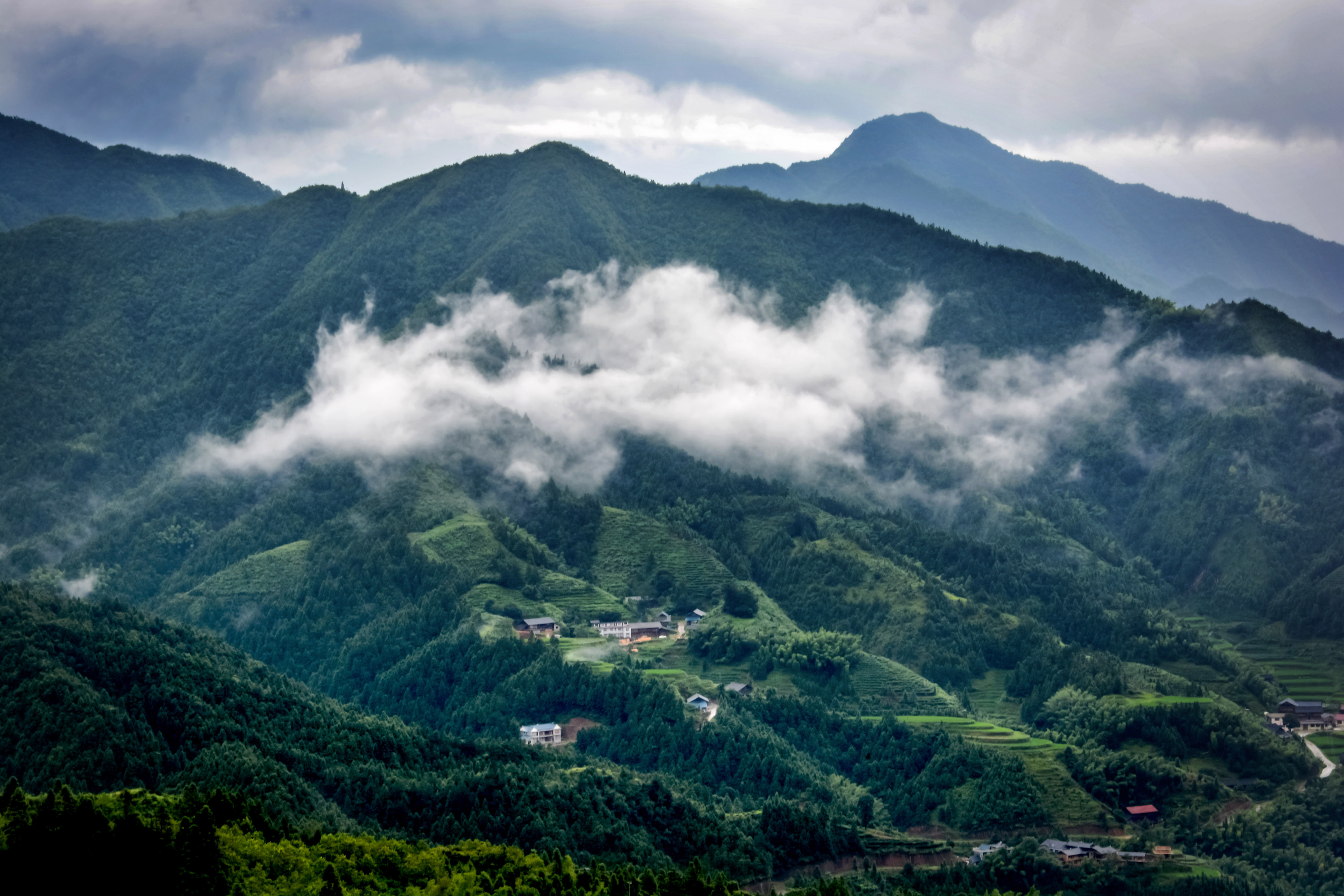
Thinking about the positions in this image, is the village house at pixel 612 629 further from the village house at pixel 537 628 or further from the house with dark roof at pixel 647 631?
the village house at pixel 537 628

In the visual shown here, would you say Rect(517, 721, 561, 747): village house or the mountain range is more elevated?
the mountain range

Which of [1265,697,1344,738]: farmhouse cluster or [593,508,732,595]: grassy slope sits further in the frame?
[593,508,732,595]: grassy slope

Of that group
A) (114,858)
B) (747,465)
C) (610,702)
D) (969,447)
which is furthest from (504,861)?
(969,447)

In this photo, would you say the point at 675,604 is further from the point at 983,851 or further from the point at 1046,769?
the point at 983,851

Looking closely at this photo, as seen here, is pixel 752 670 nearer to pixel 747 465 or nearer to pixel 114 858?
pixel 747 465

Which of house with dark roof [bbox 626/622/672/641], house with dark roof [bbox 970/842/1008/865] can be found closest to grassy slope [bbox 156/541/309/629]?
house with dark roof [bbox 626/622/672/641]

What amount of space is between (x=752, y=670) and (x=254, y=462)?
7894 centimetres

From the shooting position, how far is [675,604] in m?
145

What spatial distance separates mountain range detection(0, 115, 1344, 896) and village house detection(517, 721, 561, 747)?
1280 millimetres

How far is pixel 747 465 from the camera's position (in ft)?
580

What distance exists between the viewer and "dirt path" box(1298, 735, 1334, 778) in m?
116

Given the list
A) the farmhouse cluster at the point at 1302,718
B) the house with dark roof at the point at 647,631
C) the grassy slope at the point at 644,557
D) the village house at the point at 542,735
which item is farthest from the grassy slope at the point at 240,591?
the farmhouse cluster at the point at 1302,718

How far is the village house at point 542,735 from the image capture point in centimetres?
11612

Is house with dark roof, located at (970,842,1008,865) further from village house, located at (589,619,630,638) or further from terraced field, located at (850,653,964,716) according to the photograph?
village house, located at (589,619,630,638)
